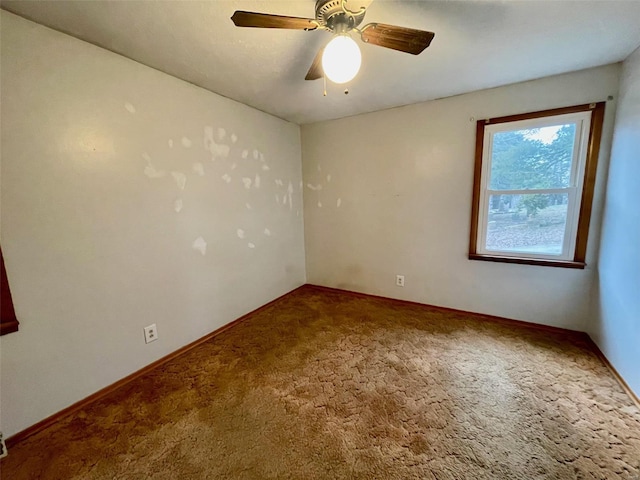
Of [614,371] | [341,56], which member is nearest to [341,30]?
[341,56]

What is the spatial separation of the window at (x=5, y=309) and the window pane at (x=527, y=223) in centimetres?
348

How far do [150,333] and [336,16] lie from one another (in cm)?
232

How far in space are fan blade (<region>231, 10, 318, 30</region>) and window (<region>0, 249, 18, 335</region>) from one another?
1644 millimetres

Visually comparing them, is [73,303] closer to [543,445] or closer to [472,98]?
[543,445]

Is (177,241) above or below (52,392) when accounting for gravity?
above

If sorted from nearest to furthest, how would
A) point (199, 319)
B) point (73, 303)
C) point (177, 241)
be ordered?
1. point (73, 303)
2. point (177, 241)
3. point (199, 319)

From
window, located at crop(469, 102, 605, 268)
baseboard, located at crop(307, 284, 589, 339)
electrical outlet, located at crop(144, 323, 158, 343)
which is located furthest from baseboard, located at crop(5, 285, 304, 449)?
window, located at crop(469, 102, 605, 268)

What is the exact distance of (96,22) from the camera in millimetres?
1410

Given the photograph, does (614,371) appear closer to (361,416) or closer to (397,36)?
(361,416)

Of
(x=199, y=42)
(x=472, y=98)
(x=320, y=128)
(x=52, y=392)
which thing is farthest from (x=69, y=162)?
(x=472, y=98)

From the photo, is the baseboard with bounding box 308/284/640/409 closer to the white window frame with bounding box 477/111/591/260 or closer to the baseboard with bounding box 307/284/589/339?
the baseboard with bounding box 307/284/589/339

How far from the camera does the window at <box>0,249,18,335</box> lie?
133cm

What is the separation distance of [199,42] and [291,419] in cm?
231

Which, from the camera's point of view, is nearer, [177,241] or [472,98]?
[177,241]
